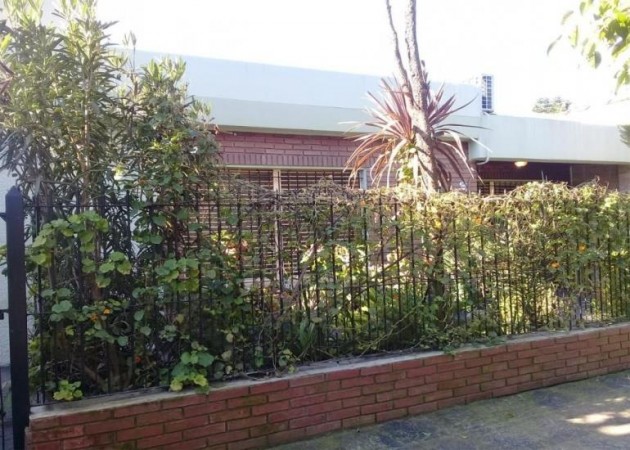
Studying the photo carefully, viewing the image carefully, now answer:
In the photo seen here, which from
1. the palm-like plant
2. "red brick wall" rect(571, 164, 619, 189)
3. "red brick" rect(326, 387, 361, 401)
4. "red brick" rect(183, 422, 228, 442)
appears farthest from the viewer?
"red brick wall" rect(571, 164, 619, 189)

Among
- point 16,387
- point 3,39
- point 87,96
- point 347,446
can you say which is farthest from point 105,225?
point 347,446

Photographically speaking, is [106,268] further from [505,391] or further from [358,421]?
[505,391]

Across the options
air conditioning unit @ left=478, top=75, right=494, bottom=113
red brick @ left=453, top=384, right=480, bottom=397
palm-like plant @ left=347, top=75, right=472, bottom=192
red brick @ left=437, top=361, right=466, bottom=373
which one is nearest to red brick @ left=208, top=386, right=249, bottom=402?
red brick @ left=437, top=361, right=466, bottom=373

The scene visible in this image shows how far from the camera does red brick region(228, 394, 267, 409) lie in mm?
3848

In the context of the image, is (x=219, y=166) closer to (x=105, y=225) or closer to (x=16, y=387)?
(x=105, y=225)

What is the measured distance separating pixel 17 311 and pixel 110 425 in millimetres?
914

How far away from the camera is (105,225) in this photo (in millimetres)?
3689

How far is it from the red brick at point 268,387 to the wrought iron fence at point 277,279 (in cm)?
16

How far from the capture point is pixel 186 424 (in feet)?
12.1

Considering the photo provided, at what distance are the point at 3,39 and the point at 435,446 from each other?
3927 mm

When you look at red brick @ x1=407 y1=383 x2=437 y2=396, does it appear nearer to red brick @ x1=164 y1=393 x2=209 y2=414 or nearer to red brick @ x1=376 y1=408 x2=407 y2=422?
red brick @ x1=376 y1=408 x2=407 y2=422

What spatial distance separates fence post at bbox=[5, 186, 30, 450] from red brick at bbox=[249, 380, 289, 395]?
140 centimetres

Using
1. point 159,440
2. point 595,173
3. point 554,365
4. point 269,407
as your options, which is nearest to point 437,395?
point 554,365

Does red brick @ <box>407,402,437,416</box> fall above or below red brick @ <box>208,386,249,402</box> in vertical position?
below
